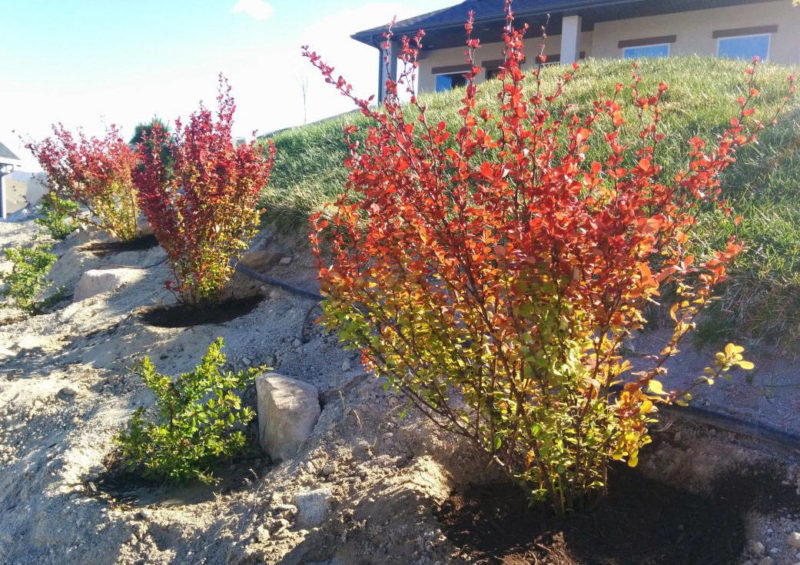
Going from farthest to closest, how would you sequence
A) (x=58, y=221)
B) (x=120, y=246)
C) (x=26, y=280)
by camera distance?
(x=58, y=221) < (x=120, y=246) < (x=26, y=280)

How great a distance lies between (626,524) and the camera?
2.60 meters

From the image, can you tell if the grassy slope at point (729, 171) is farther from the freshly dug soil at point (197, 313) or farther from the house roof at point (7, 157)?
the house roof at point (7, 157)

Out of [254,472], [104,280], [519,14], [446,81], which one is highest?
[519,14]

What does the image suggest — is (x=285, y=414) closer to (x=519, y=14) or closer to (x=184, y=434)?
(x=184, y=434)

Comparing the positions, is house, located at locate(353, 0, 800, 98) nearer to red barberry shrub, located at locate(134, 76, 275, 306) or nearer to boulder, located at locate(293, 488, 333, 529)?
red barberry shrub, located at locate(134, 76, 275, 306)

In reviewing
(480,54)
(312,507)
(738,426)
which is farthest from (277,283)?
(480,54)

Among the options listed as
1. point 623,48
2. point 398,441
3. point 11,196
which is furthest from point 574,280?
point 11,196

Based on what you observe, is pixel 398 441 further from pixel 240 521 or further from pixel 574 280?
pixel 574 280

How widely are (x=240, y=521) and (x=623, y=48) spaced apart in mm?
15116

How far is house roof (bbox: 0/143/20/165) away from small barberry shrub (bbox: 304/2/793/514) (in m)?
22.8

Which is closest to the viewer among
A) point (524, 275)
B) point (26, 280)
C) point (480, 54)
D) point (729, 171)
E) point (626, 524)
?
point (524, 275)

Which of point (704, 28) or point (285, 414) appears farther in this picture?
point (704, 28)

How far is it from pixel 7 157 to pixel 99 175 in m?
15.6

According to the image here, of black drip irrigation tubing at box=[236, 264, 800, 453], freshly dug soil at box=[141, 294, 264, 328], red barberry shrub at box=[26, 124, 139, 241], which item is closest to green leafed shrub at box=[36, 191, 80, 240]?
red barberry shrub at box=[26, 124, 139, 241]
